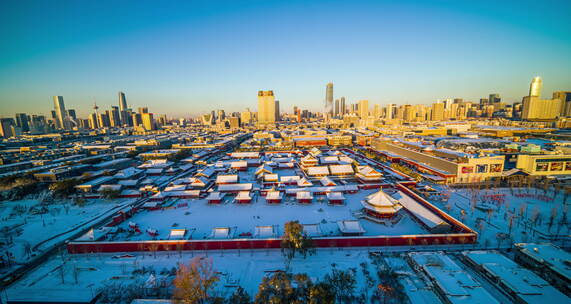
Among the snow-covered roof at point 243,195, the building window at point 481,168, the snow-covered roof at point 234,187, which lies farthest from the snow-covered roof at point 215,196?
the building window at point 481,168

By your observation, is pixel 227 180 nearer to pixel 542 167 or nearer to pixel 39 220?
pixel 39 220

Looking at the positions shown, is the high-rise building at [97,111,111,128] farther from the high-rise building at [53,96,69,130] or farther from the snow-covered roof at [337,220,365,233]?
the snow-covered roof at [337,220,365,233]

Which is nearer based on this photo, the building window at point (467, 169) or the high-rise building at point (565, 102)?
the building window at point (467, 169)

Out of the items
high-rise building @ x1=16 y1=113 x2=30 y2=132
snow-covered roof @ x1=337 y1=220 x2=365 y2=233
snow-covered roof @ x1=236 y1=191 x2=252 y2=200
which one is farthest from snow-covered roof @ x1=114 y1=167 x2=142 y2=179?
high-rise building @ x1=16 y1=113 x2=30 y2=132

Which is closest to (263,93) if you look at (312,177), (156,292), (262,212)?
(312,177)

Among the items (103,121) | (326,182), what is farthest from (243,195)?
(103,121)

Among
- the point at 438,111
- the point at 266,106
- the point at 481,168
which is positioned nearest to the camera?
the point at 481,168

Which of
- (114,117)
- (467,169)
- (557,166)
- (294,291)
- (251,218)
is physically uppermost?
(114,117)

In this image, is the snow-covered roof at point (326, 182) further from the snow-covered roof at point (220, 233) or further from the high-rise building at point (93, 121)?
the high-rise building at point (93, 121)

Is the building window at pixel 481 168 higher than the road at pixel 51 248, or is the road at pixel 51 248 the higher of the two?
the building window at pixel 481 168

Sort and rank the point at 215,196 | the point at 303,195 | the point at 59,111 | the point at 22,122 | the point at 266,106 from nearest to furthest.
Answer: the point at 303,195 → the point at 215,196 → the point at 22,122 → the point at 266,106 → the point at 59,111
